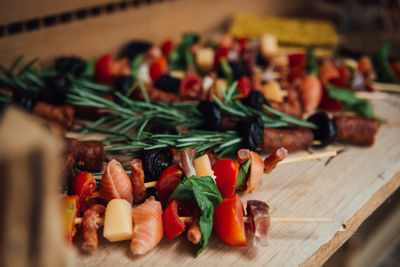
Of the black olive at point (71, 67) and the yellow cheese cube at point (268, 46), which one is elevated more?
the yellow cheese cube at point (268, 46)

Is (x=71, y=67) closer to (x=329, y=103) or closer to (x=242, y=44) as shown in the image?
(x=242, y=44)

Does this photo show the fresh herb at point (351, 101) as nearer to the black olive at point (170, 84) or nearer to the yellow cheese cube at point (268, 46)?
the yellow cheese cube at point (268, 46)

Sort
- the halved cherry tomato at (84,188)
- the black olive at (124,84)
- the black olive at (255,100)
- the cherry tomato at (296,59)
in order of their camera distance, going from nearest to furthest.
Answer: the halved cherry tomato at (84,188) < the black olive at (255,100) < the black olive at (124,84) < the cherry tomato at (296,59)

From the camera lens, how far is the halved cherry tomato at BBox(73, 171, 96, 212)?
1659 mm

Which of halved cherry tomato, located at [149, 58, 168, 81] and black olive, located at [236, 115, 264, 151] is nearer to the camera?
black olive, located at [236, 115, 264, 151]

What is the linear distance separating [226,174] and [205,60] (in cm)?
169

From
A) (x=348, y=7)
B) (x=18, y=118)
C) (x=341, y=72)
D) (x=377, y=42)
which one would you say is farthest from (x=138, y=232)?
(x=348, y=7)

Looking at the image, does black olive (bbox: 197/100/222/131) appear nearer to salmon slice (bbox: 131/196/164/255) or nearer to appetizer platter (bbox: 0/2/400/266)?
appetizer platter (bbox: 0/2/400/266)

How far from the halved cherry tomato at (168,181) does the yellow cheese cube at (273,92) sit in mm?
1284

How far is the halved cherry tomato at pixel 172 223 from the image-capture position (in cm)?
153

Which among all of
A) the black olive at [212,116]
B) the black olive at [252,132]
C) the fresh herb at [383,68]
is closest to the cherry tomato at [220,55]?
the black olive at [212,116]

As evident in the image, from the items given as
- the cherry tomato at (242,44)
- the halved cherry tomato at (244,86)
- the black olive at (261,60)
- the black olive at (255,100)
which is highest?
the black olive at (255,100)

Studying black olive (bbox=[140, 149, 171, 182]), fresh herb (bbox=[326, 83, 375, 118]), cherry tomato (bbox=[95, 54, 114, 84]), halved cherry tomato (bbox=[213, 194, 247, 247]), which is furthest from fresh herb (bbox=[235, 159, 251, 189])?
cherry tomato (bbox=[95, 54, 114, 84])

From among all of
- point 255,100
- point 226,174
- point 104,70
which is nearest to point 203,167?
point 226,174
